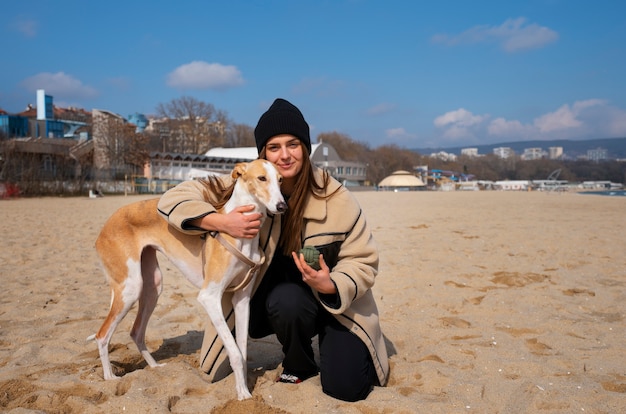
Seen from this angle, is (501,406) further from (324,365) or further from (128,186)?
(128,186)

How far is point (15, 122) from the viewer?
63.0m

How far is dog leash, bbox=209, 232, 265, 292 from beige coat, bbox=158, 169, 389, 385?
0.20m

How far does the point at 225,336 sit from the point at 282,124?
1457mm

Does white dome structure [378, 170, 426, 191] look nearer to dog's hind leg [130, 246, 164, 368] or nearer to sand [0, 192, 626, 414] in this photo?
sand [0, 192, 626, 414]

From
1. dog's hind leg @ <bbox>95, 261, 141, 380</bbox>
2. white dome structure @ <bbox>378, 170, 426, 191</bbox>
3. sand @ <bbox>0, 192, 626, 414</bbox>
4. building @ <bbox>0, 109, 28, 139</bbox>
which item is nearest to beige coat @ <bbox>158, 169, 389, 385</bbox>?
sand @ <bbox>0, 192, 626, 414</bbox>

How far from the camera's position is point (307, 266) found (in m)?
2.91

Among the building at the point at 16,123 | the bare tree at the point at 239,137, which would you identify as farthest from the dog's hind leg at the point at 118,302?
the bare tree at the point at 239,137

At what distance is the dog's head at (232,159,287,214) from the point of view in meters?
2.69

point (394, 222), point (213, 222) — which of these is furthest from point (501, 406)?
point (394, 222)

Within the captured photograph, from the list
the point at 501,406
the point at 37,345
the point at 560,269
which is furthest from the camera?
the point at 560,269

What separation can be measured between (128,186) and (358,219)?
3724cm

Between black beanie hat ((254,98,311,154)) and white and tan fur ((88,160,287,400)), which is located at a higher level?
black beanie hat ((254,98,311,154))

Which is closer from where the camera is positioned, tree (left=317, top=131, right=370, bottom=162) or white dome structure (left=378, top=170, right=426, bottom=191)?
white dome structure (left=378, top=170, right=426, bottom=191)

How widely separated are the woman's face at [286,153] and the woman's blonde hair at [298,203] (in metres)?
0.04
